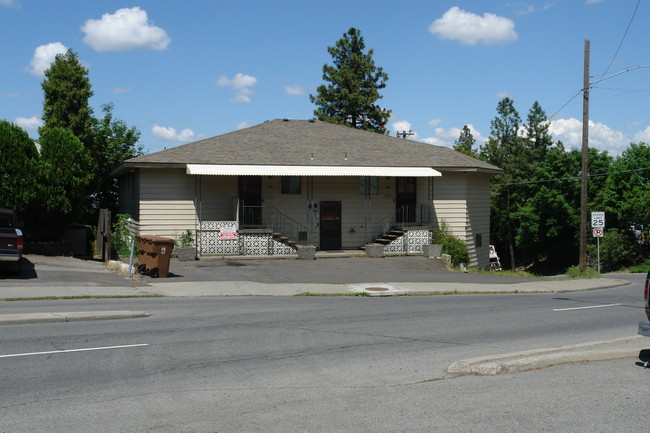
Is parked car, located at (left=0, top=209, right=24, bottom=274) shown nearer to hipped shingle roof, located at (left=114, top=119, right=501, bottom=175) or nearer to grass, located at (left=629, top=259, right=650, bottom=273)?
hipped shingle roof, located at (left=114, top=119, right=501, bottom=175)

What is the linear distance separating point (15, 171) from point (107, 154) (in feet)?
36.3

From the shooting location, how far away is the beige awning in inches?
958

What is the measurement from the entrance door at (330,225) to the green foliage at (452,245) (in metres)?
4.39

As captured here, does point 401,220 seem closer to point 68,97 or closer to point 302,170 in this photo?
point 302,170

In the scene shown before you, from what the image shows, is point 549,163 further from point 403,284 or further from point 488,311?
point 488,311

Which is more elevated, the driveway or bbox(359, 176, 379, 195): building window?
bbox(359, 176, 379, 195): building window

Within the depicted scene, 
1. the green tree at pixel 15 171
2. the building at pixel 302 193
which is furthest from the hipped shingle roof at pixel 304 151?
the green tree at pixel 15 171

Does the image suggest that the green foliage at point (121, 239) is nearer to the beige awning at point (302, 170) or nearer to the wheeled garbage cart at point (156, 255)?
the beige awning at point (302, 170)

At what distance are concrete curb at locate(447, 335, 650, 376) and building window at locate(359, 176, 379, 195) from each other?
62.4ft

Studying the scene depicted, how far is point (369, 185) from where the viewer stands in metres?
28.4

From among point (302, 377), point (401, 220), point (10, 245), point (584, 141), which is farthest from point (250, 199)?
point (302, 377)

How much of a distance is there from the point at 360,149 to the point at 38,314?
66.1 feet

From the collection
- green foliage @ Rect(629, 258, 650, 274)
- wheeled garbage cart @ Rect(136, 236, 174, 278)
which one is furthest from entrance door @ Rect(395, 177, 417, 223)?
green foliage @ Rect(629, 258, 650, 274)

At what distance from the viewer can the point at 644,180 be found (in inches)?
1694
